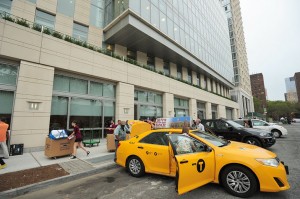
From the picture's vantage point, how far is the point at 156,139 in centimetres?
521

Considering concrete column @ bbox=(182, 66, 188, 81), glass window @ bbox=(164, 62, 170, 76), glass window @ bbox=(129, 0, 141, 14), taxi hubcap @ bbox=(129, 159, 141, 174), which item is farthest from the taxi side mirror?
concrete column @ bbox=(182, 66, 188, 81)

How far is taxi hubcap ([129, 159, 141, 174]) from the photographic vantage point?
5.22 meters

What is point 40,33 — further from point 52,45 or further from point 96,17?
point 96,17

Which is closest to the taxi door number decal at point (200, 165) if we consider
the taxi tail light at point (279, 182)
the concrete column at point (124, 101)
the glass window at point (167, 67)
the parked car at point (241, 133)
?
the taxi tail light at point (279, 182)

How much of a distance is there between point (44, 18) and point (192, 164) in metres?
14.7

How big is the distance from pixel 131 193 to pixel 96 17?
53.3 ft

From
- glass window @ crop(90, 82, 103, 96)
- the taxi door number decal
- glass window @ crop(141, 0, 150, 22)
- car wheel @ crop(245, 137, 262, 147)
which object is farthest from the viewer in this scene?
glass window @ crop(141, 0, 150, 22)

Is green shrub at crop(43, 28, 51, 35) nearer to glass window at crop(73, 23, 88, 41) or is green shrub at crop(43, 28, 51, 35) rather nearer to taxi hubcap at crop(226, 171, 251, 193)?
glass window at crop(73, 23, 88, 41)

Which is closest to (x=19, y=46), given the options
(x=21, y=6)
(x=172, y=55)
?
(x=21, y=6)

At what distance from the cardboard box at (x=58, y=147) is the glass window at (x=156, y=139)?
13.8 ft

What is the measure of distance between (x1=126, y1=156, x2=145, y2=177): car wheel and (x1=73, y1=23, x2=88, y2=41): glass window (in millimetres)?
12593

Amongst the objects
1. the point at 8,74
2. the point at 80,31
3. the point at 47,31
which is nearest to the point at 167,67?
the point at 80,31

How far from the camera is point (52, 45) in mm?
9969

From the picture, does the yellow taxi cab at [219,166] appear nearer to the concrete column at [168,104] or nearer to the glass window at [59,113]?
the glass window at [59,113]
